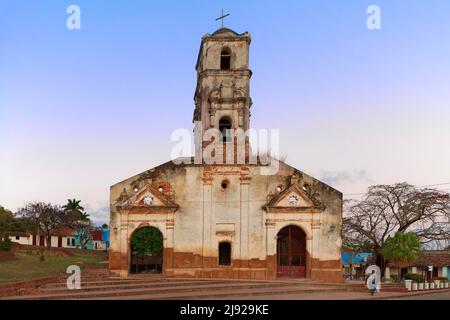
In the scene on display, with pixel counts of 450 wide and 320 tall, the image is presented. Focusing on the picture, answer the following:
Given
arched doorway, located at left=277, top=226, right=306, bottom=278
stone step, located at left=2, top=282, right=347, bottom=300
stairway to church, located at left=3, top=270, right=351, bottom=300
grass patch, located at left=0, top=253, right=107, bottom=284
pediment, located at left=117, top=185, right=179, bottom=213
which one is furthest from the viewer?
arched doorway, located at left=277, top=226, right=306, bottom=278

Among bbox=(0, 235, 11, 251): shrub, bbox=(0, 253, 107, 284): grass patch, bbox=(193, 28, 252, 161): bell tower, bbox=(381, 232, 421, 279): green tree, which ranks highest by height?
bbox=(193, 28, 252, 161): bell tower

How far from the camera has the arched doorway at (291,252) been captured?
26.4 meters

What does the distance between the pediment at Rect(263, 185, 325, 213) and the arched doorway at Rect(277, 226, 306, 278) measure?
3.84 feet

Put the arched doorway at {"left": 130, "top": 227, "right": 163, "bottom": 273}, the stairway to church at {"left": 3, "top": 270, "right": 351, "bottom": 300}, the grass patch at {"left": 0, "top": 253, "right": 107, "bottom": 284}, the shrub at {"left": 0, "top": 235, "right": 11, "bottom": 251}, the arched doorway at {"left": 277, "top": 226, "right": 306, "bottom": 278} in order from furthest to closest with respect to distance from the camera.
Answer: the shrub at {"left": 0, "top": 235, "right": 11, "bottom": 251} < the arched doorway at {"left": 130, "top": 227, "right": 163, "bottom": 273} < the arched doorway at {"left": 277, "top": 226, "right": 306, "bottom": 278} < the grass patch at {"left": 0, "top": 253, "right": 107, "bottom": 284} < the stairway to church at {"left": 3, "top": 270, "right": 351, "bottom": 300}

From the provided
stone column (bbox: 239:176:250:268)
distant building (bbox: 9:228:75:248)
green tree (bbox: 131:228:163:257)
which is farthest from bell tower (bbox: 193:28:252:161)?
distant building (bbox: 9:228:75:248)

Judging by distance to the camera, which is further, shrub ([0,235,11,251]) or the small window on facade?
shrub ([0,235,11,251])

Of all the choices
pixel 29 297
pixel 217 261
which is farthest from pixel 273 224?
pixel 29 297

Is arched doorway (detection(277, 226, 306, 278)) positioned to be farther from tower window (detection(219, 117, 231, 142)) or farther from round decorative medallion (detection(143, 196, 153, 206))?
round decorative medallion (detection(143, 196, 153, 206))

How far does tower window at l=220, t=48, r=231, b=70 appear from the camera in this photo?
2838 cm

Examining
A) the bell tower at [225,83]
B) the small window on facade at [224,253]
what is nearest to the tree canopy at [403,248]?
the small window on facade at [224,253]

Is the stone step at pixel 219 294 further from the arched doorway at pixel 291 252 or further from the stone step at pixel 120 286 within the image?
the arched doorway at pixel 291 252

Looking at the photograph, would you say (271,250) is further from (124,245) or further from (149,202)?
(124,245)
